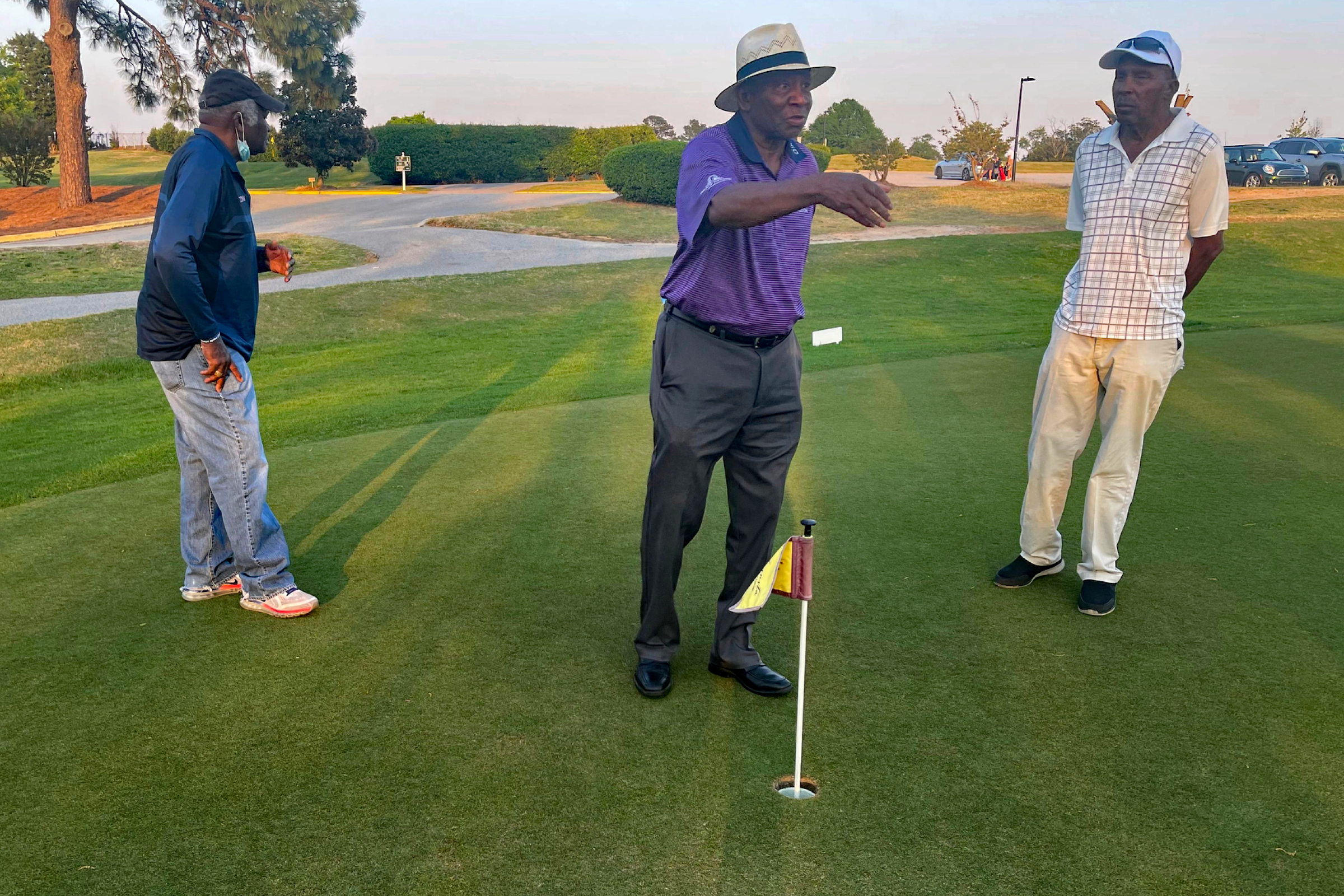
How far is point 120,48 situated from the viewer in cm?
2748

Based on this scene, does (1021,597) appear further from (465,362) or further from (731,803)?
(465,362)

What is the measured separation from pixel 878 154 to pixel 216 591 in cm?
2848

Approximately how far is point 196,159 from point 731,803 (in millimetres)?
2826

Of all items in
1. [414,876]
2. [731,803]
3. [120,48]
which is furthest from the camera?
[120,48]

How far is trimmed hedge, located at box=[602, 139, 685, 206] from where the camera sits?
26.3 meters

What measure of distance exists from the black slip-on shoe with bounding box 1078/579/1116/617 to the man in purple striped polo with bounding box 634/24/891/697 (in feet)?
4.35

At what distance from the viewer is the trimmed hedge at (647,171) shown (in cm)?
2633

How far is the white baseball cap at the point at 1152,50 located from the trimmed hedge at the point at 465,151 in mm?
34665

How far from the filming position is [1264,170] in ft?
98.2

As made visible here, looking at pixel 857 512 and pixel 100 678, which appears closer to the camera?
pixel 100 678

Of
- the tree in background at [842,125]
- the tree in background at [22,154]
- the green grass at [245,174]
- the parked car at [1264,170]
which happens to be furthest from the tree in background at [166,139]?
the parked car at [1264,170]

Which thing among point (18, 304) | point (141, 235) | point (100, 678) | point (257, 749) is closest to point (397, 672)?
point (257, 749)

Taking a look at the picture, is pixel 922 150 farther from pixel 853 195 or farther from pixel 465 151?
pixel 853 195

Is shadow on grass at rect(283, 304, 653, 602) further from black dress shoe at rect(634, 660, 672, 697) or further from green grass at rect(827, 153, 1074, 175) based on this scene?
green grass at rect(827, 153, 1074, 175)
